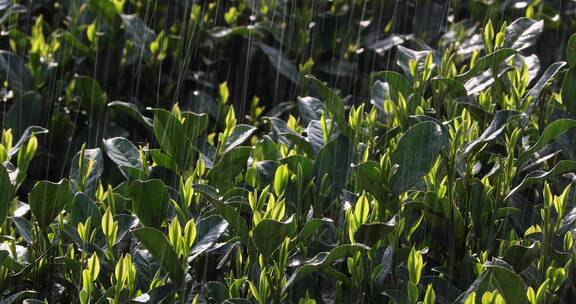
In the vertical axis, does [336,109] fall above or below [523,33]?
below

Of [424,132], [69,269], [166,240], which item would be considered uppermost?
[424,132]

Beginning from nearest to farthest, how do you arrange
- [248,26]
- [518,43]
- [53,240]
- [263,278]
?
[263,278], [53,240], [518,43], [248,26]

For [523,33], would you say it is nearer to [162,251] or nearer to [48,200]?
[162,251]

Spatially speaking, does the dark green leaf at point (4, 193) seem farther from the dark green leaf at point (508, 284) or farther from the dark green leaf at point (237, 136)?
the dark green leaf at point (508, 284)

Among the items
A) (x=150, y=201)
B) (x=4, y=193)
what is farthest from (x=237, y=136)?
(x=4, y=193)

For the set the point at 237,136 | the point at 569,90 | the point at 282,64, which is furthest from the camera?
the point at 282,64

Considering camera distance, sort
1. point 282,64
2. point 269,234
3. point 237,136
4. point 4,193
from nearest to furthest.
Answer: point 269,234
point 4,193
point 237,136
point 282,64

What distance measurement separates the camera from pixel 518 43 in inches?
111

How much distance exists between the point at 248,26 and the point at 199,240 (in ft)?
6.96

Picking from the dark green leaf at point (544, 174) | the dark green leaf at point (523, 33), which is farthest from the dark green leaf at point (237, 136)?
the dark green leaf at point (523, 33)

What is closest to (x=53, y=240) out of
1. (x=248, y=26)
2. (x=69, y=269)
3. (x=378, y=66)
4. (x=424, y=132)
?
(x=69, y=269)

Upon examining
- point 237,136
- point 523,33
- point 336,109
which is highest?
point 523,33

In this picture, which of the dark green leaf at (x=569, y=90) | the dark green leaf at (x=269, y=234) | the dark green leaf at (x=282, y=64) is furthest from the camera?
the dark green leaf at (x=282, y=64)

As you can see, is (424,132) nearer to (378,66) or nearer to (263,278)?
(263,278)
